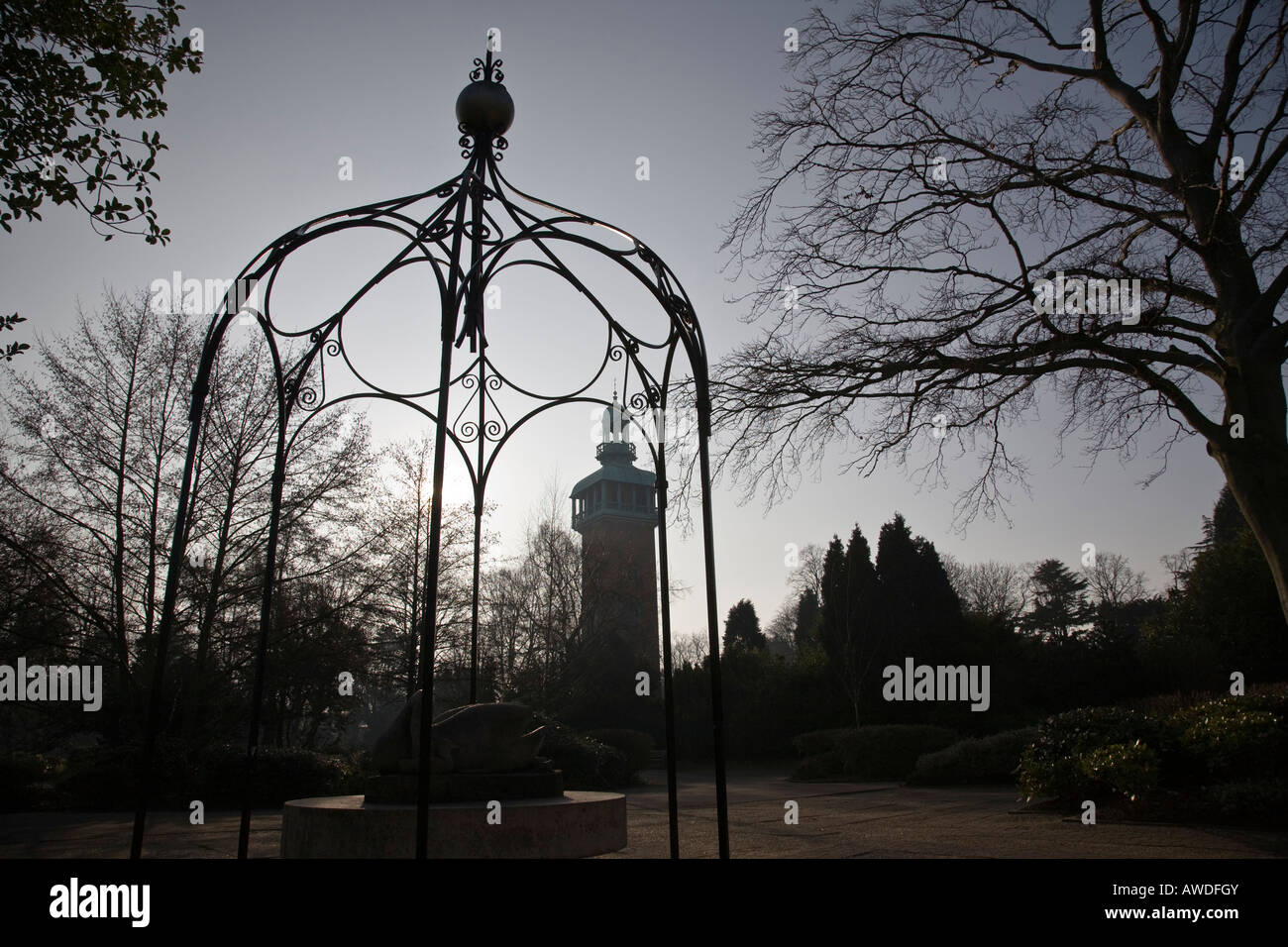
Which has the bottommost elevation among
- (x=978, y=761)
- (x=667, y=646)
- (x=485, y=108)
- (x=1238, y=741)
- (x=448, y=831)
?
(x=978, y=761)

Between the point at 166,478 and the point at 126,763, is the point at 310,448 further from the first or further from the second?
the point at 126,763

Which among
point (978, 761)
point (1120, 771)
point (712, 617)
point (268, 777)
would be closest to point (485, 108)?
point (712, 617)

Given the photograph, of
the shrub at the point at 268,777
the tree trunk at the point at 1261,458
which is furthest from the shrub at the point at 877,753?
the tree trunk at the point at 1261,458

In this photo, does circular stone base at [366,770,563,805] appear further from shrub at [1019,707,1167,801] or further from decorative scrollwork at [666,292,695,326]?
shrub at [1019,707,1167,801]

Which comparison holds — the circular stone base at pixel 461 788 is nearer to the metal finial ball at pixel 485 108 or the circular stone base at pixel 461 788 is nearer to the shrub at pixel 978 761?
the metal finial ball at pixel 485 108

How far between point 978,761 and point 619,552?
1326 cm

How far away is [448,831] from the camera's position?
3.98 m

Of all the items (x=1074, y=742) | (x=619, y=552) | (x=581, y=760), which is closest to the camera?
(x=1074, y=742)

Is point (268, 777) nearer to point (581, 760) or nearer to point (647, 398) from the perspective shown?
point (581, 760)

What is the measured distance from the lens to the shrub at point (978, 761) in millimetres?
14984
